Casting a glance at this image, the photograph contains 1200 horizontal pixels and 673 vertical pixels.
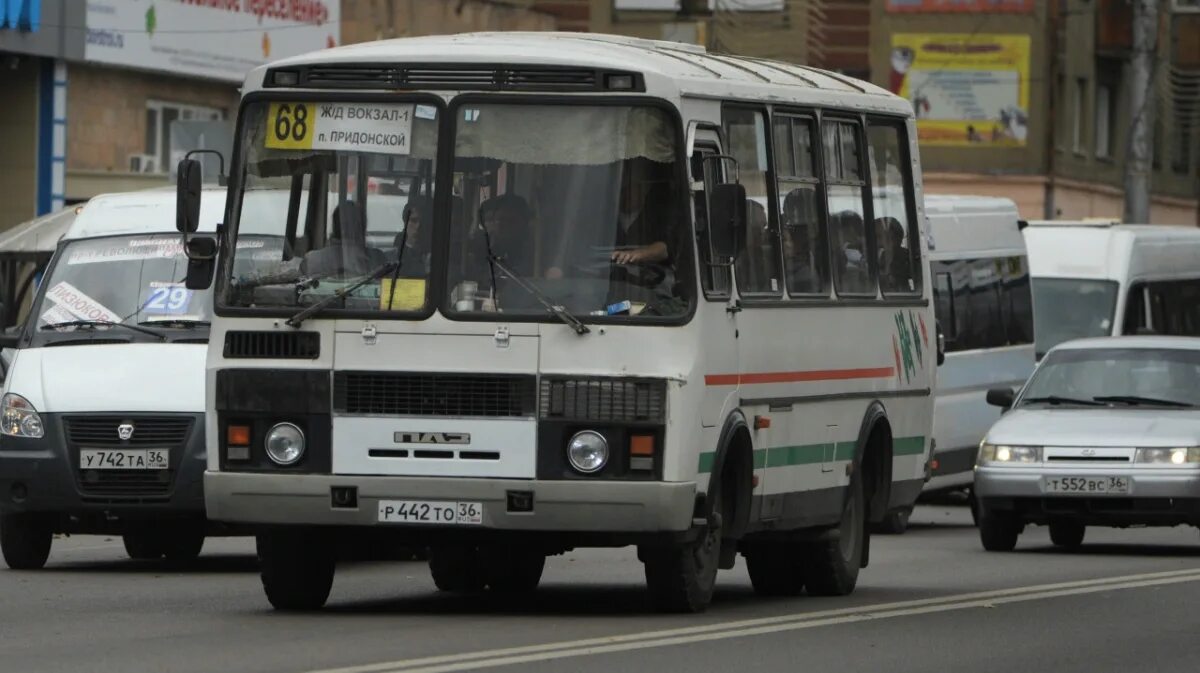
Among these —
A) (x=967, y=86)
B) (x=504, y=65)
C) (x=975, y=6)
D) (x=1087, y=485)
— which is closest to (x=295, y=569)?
(x=504, y=65)

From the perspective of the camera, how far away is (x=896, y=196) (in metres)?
16.7

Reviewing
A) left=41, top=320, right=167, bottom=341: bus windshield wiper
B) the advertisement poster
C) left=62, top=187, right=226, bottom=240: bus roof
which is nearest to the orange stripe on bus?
left=41, top=320, right=167, bottom=341: bus windshield wiper

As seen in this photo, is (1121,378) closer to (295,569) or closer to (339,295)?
(295,569)

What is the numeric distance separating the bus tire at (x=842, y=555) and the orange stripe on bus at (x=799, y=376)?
0.58 m

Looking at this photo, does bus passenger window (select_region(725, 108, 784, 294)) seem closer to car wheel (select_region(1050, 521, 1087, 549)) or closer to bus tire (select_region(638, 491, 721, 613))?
bus tire (select_region(638, 491, 721, 613))

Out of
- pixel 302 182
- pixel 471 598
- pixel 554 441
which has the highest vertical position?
pixel 302 182

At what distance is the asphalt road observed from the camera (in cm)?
1140

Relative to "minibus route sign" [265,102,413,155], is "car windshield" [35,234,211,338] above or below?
below

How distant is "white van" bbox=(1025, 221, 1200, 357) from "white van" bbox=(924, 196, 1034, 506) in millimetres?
2150

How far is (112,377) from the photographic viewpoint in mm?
17000

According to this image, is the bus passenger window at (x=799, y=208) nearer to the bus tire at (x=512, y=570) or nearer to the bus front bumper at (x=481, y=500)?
the bus tire at (x=512, y=570)

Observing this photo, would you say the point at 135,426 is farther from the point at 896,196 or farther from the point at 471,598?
the point at 896,196

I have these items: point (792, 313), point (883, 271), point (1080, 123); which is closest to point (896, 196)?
point (883, 271)

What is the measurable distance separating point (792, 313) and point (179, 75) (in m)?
26.0
